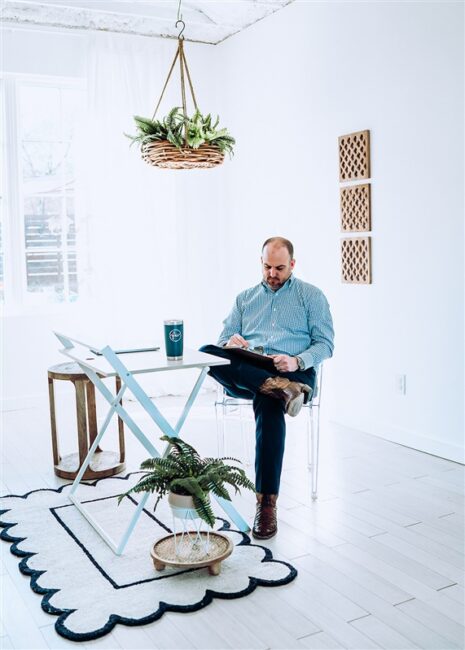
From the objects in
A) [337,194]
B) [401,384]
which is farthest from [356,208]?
[401,384]

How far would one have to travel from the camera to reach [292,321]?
3.48m

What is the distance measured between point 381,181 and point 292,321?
1242 millimetres

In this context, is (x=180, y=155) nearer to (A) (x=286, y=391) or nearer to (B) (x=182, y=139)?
(B) (x=182, y=139)

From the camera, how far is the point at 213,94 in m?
5.94

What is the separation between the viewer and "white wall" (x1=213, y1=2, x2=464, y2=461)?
3846mm

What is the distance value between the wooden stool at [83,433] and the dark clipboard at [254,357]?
900mm

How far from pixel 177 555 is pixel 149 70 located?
3.98m

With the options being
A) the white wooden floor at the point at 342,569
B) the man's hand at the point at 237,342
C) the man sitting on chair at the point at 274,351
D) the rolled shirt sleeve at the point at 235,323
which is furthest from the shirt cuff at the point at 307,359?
the white wooden floor at the point at 342,569

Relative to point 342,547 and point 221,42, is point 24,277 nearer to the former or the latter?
point 221,42

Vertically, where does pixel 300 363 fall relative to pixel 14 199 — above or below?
below

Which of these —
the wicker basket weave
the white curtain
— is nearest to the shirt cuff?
the wicker basket weave

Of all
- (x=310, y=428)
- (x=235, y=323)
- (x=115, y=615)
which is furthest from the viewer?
(x=235, y=323)

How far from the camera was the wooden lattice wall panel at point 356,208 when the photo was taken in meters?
4.37

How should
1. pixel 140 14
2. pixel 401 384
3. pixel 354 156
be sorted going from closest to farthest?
pixel 401 384 → pixel 354 156 → pixel 140 14
